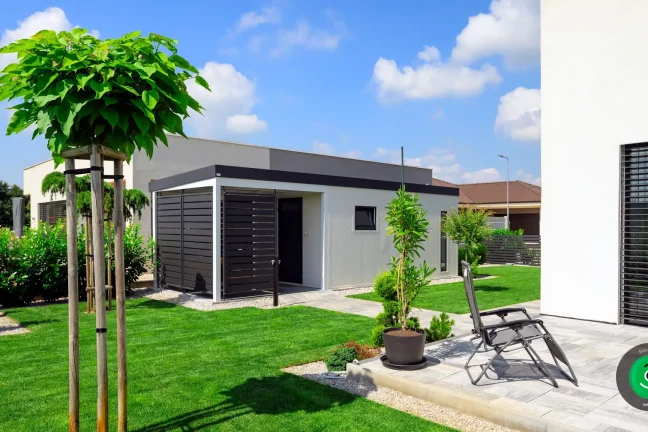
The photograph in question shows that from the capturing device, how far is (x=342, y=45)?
10133 mm

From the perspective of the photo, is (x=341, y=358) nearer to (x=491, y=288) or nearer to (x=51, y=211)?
(x=491, y=288)

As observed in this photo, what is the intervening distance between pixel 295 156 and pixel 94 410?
19.6 metres

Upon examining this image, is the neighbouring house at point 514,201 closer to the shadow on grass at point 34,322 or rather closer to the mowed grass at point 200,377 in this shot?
the mowed grass at point 200,377

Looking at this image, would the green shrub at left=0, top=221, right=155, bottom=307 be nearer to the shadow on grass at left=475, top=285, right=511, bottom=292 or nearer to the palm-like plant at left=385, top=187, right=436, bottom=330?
the palm-like plant at left=385, top=187, right=436, bottom=330

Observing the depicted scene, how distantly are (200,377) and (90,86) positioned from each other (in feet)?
11.2

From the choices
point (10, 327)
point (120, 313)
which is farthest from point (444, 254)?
point (120, 313)

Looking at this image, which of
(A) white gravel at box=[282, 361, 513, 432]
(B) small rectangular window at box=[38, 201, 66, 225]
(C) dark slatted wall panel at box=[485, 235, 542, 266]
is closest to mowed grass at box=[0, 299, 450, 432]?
(A) white gravel at box=[282, 361, 513, 432]

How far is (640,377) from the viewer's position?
4641 mm

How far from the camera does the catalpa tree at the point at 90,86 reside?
3.13 meters

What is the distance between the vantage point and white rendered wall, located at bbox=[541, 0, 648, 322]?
7.36 metres

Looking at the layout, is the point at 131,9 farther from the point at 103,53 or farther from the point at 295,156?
the point at 295,156

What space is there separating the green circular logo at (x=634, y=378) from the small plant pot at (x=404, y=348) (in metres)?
1.86

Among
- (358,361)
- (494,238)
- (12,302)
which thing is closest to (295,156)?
(494,238)

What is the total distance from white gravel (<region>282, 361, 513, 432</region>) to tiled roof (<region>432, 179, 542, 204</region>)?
105 ft
